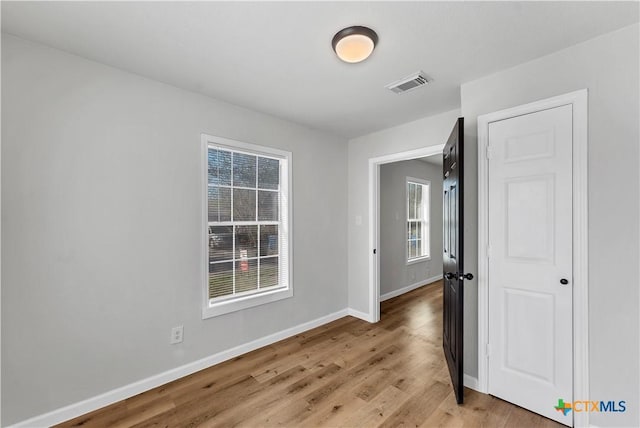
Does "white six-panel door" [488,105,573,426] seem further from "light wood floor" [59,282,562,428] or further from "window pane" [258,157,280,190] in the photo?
"window pane" [258,157,280,190]

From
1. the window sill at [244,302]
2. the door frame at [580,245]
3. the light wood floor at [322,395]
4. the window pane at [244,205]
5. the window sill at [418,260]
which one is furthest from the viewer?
the window sill at [418,260]

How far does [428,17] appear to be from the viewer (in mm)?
1579

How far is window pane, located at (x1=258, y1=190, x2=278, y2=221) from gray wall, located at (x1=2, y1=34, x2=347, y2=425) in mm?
669

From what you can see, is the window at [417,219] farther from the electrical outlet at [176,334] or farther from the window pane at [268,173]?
the electrical outlet at [176,334]

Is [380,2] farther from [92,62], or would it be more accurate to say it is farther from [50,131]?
[50,131]

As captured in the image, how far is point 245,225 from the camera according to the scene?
2.95 metres

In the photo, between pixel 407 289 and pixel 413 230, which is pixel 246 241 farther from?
pixel 413 230

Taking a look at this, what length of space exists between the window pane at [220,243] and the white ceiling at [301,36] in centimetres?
131

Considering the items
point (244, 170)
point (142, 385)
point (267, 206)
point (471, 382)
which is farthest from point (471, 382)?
→ point (244, 170)

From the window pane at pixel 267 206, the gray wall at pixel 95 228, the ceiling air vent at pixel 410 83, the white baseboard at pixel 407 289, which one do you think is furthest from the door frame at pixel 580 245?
the white baseboard at pixel 407 289

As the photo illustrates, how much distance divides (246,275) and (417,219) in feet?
12.8

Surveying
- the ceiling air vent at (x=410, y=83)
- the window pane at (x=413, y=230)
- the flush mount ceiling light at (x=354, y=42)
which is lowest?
the window pane at (x=413, y=230)

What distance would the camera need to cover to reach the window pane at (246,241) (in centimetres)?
290

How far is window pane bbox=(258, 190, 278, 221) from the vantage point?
3.09 metres
